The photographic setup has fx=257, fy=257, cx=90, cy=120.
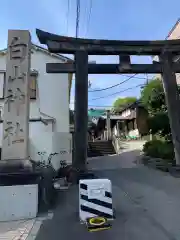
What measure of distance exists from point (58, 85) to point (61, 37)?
5935 millimetres

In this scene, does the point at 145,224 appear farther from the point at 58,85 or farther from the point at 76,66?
the point at 58,85

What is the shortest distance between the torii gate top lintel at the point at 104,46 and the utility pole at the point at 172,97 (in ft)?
1.60

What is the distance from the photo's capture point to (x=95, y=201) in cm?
561

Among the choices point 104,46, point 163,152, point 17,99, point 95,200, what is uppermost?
point 104,46

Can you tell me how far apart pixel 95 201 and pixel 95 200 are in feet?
0.07

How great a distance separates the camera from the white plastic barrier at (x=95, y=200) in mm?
5570

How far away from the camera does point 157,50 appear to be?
12.6 meters

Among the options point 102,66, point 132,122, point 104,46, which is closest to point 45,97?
point 102,66

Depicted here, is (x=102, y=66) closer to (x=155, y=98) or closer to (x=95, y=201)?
(x=155, y=98)

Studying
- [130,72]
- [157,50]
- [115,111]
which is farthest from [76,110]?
[115,111]

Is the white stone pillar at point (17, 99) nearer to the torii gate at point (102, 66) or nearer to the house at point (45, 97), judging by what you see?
the torii gate at point (102, 66)

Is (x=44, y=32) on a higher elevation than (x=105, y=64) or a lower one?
higher

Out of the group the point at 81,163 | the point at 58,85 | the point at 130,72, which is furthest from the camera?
the point at 58,85

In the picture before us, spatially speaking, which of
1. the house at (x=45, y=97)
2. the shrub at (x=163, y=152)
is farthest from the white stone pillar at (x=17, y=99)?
the shrub at (x=163, y=152)
